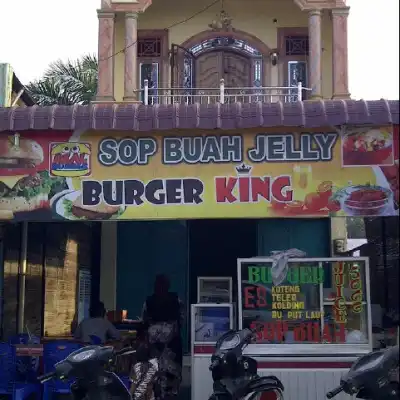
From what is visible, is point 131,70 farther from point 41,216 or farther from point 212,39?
point 41,216

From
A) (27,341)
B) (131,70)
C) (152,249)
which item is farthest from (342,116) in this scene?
(131,70)

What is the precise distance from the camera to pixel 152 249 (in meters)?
13.6

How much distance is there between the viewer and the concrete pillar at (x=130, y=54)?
14602 millimetres

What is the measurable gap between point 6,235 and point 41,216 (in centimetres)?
250

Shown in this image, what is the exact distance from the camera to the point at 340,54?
14695mm

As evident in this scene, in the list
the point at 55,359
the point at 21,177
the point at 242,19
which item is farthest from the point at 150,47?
the point at 55,359

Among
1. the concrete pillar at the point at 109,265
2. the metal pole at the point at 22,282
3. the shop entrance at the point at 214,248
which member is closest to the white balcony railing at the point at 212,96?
the shop entrance at the point at 214,248

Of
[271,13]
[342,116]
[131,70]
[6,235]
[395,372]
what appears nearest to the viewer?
[395,372]

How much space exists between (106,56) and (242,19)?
3.29 m

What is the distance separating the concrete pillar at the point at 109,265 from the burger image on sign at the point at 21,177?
5693 millimetres

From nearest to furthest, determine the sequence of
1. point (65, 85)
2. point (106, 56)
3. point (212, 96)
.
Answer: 1. point (212, 96)
2. point (106, 56)
3. point (65, 85)

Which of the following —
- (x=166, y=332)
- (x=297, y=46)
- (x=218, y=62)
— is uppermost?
(x=297, y=46)

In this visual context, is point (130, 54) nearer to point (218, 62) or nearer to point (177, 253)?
point (218, 62)

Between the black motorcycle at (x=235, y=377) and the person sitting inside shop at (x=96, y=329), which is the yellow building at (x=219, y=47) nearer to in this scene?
the person sitting inside shop at (x=96, y=329)
